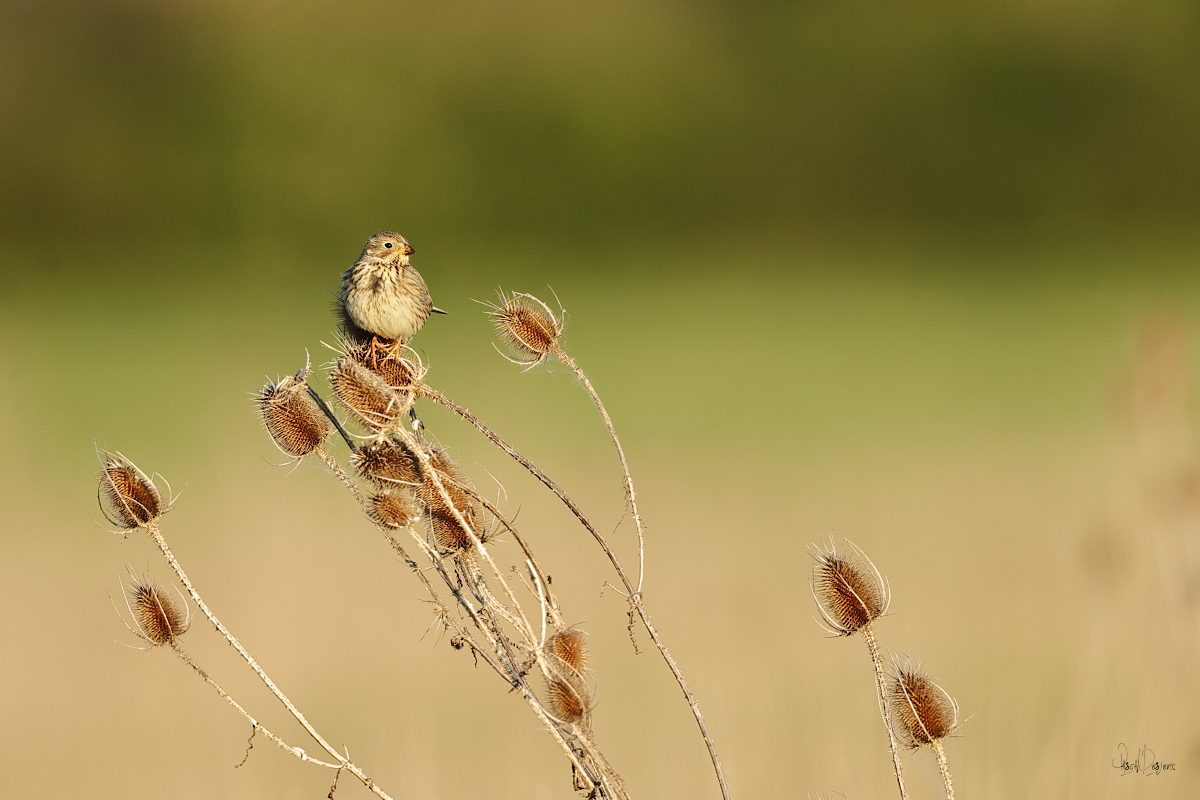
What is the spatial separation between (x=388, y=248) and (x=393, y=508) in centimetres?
243

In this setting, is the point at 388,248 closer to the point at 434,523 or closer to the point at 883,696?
the point at 434,523

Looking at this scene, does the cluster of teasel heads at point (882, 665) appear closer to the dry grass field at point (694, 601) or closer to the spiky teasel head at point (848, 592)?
the spiky teasel head at point (848, 592)

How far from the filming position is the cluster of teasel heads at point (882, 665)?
301 centimetres

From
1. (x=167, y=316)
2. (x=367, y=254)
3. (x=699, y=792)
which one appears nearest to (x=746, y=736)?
(x=699, y=792)

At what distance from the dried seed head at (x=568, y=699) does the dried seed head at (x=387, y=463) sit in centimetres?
66

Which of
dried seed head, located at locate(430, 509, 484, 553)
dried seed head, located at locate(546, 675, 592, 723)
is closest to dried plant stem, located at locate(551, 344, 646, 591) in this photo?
dried seed head, located at locate(546, 675, 592, 723)

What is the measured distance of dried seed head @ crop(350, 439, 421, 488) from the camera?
10.6 feet

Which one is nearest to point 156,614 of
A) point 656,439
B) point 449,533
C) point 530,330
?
point 449,533

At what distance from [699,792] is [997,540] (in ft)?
15.0

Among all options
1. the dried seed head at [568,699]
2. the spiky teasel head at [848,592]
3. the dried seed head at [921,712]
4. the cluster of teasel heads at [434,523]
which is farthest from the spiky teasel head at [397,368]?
the dried seed head at [921,712]

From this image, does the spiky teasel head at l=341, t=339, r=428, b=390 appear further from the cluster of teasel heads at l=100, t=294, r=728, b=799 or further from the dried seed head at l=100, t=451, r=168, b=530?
the dried seed head at l=100, t=451, r=168, b=530

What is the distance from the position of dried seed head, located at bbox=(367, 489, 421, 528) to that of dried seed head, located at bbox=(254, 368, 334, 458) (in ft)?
0.79

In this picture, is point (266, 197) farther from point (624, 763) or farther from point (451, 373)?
point (624, 763)

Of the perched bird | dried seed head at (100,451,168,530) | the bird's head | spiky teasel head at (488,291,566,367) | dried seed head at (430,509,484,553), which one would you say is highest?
the bird's head
